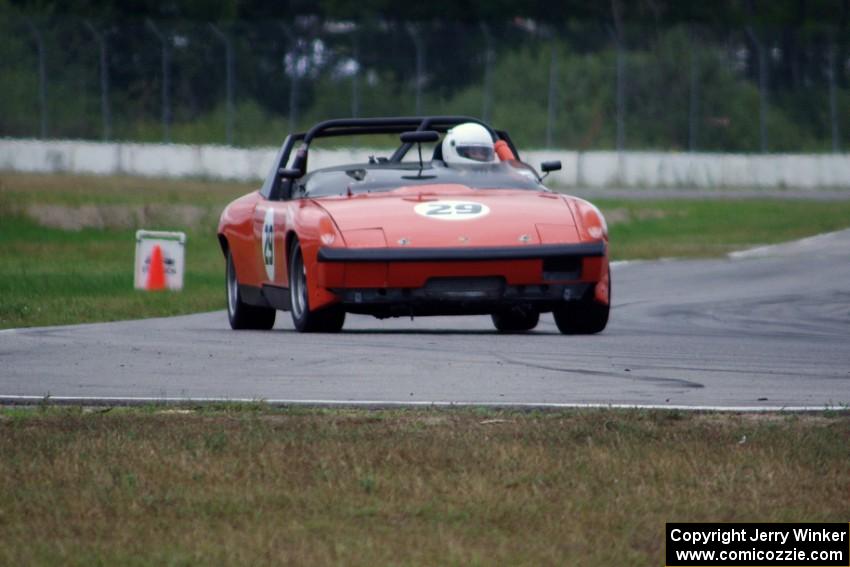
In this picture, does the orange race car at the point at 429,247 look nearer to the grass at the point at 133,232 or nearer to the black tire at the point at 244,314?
the black tire at the point at 244,314

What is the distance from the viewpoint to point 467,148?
12.1m

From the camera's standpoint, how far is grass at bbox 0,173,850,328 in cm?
1520

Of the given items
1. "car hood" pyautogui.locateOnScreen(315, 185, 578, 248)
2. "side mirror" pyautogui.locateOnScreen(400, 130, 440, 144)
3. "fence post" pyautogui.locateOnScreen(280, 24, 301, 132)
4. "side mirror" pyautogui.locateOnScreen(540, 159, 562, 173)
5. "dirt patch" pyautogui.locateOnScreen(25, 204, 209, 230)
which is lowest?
"dirt patch" pyautogui.locateOnScreen(25, 204, 209, 230)

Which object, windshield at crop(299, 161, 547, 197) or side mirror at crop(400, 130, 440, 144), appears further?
side mirror at crop(400, 130, 440, 144)

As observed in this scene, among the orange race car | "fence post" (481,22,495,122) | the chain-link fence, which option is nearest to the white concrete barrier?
the chain-link fence

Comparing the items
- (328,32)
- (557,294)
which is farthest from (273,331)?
(328,32)

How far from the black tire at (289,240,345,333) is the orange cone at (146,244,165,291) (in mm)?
5811

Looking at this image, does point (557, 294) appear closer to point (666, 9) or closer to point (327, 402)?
point (327, 402)

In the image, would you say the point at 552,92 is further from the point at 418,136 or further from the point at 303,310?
the point at 303,310

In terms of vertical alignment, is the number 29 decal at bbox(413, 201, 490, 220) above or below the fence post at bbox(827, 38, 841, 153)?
above

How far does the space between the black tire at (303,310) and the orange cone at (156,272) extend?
5.81 m

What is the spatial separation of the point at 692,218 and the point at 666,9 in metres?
37.3

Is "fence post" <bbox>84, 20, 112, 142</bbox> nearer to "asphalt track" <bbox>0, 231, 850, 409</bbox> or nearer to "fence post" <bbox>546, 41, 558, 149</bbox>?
"fence post" <bbox>546, 41, 558, 149</bbox>

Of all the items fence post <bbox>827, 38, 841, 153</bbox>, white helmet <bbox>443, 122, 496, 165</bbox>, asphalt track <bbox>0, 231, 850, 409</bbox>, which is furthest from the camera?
fence post <bbox>827, 38, 841, 153</bbox>
